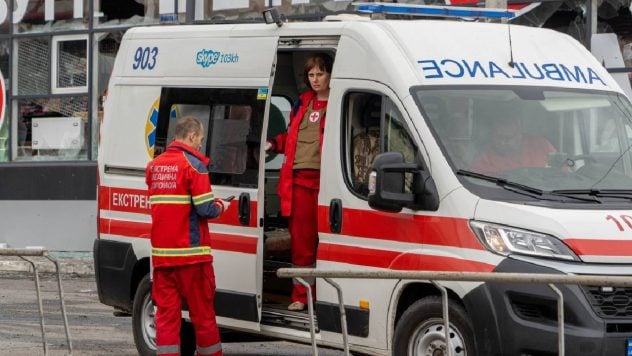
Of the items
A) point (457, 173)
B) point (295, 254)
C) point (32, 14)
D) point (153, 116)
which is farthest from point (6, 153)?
point (457, 173)

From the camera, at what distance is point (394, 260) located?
850 centimetres

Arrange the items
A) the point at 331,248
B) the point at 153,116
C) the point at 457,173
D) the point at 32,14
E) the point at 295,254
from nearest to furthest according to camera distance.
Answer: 1. the point at 457,173
2. the point at 331,248
3. the point at 295,254
4. the point at 153,116
5. the point at 32,14

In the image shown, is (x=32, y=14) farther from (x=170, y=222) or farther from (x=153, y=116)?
(x=170, y=222)

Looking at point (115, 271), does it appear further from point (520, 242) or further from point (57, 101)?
point (57, 101)

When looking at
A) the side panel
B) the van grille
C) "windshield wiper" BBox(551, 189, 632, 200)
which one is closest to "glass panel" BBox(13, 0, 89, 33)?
the side panel

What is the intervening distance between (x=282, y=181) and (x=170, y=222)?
0.96 m

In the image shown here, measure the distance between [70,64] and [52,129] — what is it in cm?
104

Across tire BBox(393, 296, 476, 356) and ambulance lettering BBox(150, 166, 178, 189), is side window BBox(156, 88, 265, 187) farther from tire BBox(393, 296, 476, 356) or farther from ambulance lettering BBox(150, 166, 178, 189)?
tire BBox(393, 296, 476, 356)

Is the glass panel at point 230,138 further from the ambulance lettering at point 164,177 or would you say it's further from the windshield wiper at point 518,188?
the windshield wiper at point 518,188

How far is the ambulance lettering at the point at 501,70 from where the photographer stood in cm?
877

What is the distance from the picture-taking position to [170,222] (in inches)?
363

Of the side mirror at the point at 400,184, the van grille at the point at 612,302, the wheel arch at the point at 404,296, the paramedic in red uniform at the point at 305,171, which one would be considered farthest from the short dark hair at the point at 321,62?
the van grille at the point at 612,302

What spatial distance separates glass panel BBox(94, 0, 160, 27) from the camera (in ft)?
65.9

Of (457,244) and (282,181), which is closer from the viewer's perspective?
(457,244)
